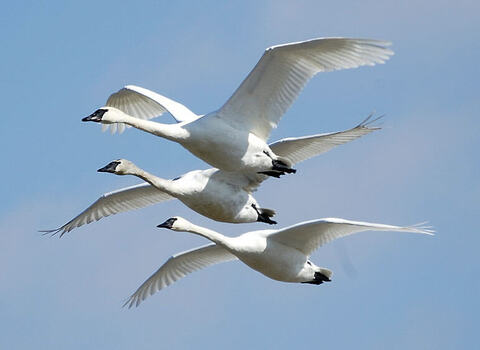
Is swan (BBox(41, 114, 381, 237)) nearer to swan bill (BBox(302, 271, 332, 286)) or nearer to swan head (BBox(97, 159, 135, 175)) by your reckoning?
swan head (BBox(97, 159, 135, 175))

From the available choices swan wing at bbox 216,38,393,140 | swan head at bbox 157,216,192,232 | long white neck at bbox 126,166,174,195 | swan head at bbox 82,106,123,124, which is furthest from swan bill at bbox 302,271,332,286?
swan head at bbox 82,106,123,124

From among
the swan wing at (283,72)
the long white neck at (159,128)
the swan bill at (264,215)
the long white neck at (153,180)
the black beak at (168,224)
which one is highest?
the swan wing at (283,72)

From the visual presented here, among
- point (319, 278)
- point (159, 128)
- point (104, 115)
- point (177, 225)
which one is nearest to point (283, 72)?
point (159, 128)

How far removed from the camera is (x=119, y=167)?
90.9ft

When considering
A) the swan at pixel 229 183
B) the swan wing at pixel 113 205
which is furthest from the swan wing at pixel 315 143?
the swan wing at pixel 113 205

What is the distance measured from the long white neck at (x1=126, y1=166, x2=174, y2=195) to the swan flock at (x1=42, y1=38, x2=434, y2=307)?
2 cm

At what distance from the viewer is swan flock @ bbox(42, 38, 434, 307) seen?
2630 centimetres

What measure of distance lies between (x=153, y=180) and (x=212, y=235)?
133cm

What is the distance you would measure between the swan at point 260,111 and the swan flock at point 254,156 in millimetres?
15

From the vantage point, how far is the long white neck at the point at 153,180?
27.7m

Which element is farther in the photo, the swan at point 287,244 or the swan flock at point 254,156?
the swan at point 287,244

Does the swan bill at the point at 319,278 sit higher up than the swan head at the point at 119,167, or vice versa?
the swan head at the point at 119,167

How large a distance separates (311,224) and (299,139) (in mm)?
2168

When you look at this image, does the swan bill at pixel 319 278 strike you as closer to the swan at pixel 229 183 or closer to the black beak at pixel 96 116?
the swan at pixel 229 183
